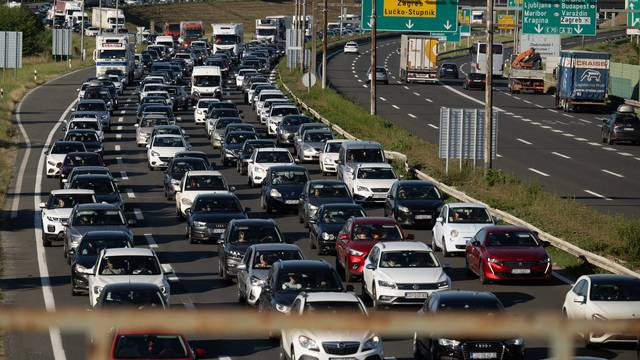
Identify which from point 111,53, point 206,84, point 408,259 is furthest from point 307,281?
point 111,53

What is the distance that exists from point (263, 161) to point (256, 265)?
2149 centimetres

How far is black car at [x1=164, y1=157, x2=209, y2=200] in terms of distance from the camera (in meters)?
45.1

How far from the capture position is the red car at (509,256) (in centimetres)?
2930

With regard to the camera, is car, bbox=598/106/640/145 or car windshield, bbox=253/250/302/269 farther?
car, bbox=598/106/640/145

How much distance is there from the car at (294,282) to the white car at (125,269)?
2.25 metres

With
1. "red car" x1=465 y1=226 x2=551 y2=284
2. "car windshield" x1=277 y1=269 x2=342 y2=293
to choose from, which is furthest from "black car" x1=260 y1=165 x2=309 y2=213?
"car windshield" x1=277 y1=269 x2=342 y2=293

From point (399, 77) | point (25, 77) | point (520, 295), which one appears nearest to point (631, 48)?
point (399, 77)

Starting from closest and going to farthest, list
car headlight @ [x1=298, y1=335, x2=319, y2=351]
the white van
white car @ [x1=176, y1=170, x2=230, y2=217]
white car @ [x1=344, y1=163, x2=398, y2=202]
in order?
1. car headlight @ [x1=298, y1=335, x2=319, y2=351]
2. white car @ [x1=176, y1=170, x2=230, y2=217]
3. white car @ [x1=344, y1=163, x2=398, y2=202]
4. the white van

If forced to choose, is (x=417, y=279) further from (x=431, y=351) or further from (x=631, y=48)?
(x=631, y=48)

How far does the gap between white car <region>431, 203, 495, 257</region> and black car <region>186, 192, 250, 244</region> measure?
17.2 ft

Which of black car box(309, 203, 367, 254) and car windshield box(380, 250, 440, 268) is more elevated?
car windshield box(380, 250, 440, 268)

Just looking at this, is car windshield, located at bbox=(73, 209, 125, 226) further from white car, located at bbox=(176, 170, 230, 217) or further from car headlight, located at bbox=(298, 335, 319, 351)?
car headlight, located at bbox=(298, 335, 319, 351)

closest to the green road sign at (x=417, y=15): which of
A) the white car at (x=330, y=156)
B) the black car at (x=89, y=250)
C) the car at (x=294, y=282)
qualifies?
the white car at (x=330, y=156)

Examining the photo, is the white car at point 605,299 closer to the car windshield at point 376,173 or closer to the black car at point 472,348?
the black car at point 472,348
